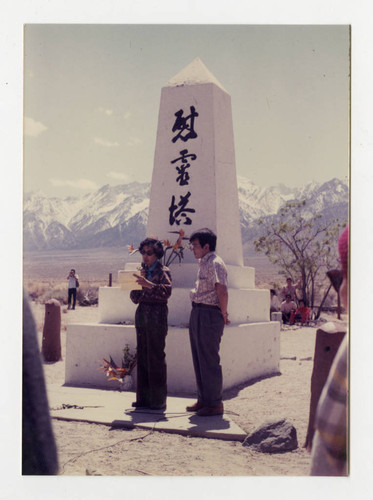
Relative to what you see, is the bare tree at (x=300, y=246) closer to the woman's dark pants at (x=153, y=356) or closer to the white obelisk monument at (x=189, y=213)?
the white obelisk monument at (x=189, y=213)

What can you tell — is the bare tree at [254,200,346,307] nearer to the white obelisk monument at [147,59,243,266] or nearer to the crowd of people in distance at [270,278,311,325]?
the crowd of people in distance at [270,278,311,325]

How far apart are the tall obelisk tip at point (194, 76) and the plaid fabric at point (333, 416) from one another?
510 centimetres

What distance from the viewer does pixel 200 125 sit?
21.3ft

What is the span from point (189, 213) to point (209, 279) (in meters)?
1.74

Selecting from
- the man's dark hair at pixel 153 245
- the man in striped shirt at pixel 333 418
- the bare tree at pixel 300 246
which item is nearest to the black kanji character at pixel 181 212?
the man's dark hair at pixel 153 245

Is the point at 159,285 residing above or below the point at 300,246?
below

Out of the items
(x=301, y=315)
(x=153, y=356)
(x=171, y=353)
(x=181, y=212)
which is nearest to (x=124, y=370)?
(x=171, y=353)

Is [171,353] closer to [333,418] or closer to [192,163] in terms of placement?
[192,163]

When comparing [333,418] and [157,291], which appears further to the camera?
[157,291]

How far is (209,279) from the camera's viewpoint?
478 centimetres

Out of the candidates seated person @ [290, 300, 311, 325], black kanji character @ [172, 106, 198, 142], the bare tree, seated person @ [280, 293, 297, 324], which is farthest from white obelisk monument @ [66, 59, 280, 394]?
the bare tree

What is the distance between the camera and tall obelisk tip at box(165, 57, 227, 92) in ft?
21.5
